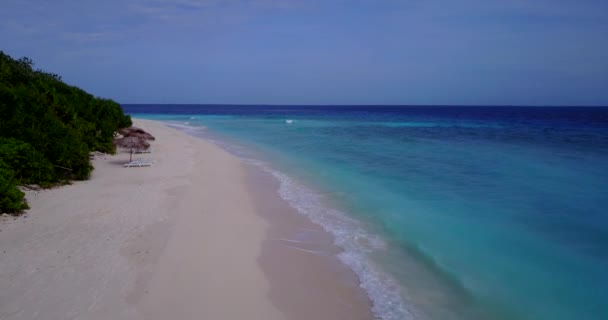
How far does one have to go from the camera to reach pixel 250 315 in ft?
16.3

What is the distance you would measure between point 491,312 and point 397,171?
10.0m

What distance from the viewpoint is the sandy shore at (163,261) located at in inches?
197

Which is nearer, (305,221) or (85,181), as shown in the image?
(305,221)

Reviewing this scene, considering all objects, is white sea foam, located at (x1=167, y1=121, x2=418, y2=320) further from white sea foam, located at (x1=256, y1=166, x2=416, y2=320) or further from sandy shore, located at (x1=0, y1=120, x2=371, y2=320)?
sandy shore, located at (x1=0, y1=120, x2=371, y2=320)

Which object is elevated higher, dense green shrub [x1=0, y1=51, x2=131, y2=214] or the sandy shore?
dense green shrub [x1=0, y1=51, x2=131, y2=214]

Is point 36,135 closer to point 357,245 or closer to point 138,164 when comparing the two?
point 138,164

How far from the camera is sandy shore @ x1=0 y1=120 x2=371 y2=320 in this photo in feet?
16.5

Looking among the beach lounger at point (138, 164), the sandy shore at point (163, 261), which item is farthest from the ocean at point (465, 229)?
the beach lounger at point (138, 164)

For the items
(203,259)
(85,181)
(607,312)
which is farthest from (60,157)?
(607,312)

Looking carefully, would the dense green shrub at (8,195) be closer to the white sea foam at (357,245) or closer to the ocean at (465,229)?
the white sea foam at (357,245)

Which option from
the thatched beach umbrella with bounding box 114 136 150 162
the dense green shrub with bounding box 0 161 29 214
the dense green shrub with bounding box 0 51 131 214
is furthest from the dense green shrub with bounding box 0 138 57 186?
the thatched beach umbrella with bounding box 114 136 150 162

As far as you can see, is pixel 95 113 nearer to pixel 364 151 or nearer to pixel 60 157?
pixel 60 157

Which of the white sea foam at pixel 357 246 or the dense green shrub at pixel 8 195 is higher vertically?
the dense green shrub at pixel 8 195

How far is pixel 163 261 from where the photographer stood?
6.27 meters
